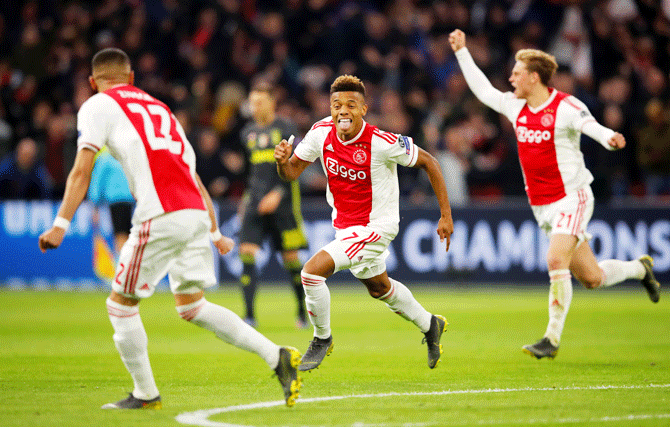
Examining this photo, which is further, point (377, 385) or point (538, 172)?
point (538, 172)

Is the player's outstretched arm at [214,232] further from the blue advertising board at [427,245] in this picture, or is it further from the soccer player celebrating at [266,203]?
the blue advertising board at [427,245]

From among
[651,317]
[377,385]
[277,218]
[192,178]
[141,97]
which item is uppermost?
[141,97]

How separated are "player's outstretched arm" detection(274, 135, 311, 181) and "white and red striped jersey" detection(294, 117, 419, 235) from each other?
0.23ft

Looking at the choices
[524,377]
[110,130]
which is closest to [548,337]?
[524,377]

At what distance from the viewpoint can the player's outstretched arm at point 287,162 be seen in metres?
6.28

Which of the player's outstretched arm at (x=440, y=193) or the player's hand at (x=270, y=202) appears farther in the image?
the player's hand at (x=270, y=202)

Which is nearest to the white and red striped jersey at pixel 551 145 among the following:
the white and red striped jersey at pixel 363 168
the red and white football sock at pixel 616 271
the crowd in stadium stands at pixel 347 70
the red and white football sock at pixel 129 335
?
the red and white football sock at pixel 616 271

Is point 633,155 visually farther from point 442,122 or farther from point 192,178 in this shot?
point 192,178

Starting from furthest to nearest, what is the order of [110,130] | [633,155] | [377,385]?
[633,155], [377,385], [110,130]

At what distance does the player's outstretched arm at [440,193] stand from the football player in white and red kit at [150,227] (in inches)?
65.6

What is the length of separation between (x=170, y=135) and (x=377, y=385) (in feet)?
7.34

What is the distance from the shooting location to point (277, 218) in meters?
10.7

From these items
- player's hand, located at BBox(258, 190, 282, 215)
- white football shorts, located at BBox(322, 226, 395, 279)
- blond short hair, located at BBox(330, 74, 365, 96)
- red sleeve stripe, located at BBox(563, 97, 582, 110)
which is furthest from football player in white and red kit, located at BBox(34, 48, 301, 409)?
player's hand, located at BBox(258, 190, 282, 215)

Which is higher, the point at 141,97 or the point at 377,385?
the point at 141,97
